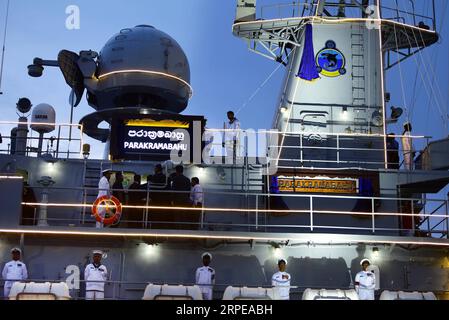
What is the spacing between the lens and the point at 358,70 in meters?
22.0

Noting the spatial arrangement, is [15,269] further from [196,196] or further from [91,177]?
[196,196]

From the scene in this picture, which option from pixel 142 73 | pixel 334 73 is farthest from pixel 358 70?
pixel 142 73

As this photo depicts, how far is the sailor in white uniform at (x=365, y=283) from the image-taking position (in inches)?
646

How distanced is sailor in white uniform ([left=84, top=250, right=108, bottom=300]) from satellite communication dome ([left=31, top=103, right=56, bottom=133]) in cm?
542

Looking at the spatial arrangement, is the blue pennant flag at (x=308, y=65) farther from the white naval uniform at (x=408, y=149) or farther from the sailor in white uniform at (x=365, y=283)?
the sailor in white uniform at (x=365, y=283)

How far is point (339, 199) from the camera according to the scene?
19297mm

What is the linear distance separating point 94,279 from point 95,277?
45mm

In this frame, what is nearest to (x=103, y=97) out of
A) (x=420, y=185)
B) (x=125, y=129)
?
(x=125, y=129)

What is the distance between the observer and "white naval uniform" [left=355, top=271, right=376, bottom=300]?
16.4m

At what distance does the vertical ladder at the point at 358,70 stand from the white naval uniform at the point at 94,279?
8.12 metres

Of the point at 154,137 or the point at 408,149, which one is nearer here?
the point at 154,137

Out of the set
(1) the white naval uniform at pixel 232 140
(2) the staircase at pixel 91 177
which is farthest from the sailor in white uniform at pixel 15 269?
(1) the white naval uniform at pixel 232 140
